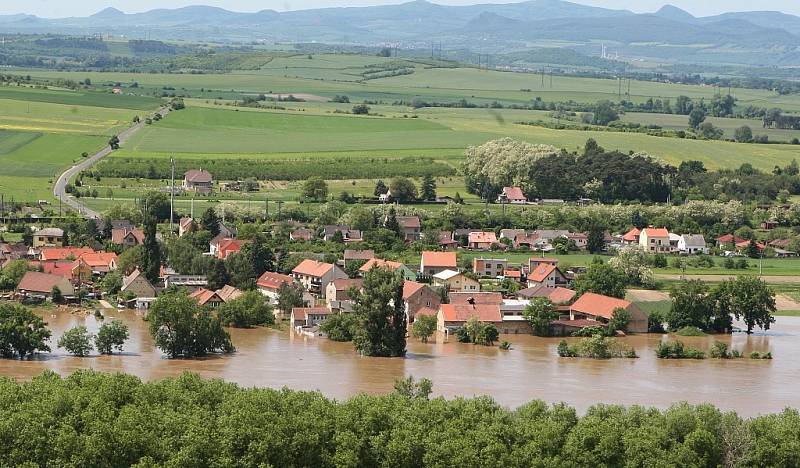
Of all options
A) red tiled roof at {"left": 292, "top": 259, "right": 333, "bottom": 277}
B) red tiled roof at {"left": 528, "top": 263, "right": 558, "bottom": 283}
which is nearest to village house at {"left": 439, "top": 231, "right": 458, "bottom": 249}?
red tiled roof at {"left": 528, "top": 263, "right": 558, "bottom": 283}

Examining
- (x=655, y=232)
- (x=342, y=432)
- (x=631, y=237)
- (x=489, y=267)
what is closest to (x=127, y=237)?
(x=489, y=267)

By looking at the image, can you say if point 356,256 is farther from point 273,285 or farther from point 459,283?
point 273,285

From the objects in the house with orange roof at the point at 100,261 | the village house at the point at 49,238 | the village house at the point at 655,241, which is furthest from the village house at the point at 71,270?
the village house at the point at 655,241

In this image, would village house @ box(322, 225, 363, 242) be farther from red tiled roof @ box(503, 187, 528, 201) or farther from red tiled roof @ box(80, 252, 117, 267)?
red tiled roof @ box(503, 187, 528, 201)

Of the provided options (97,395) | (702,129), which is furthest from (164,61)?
(97,395)

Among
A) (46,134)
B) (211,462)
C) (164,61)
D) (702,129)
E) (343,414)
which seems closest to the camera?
(211,462)

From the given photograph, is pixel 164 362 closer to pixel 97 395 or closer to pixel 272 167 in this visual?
pixel 97 395
